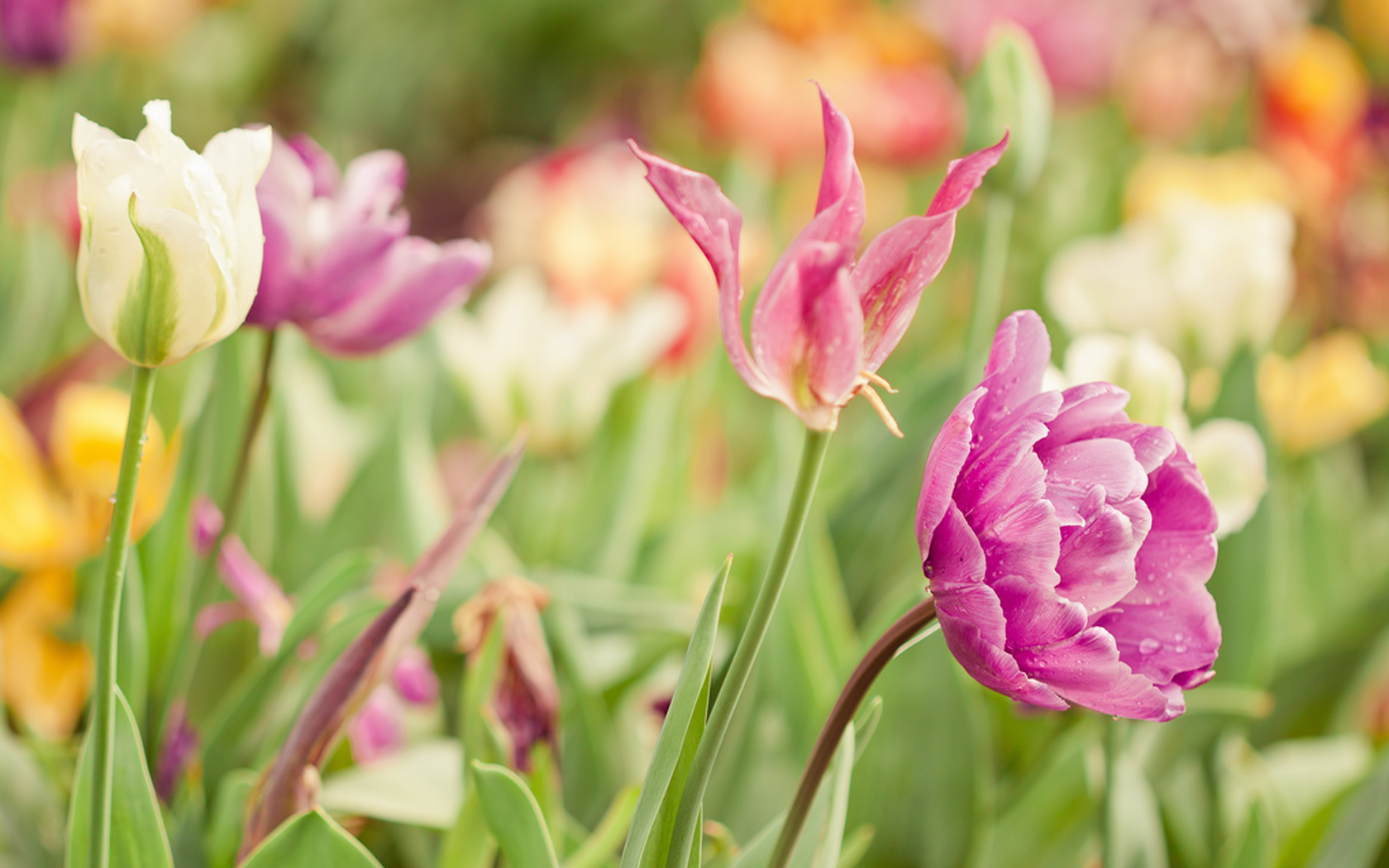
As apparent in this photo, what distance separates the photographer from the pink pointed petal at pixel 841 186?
266 millimetres

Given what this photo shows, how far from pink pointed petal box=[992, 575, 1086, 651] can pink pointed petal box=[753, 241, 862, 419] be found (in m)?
0.06

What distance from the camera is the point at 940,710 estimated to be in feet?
1.65

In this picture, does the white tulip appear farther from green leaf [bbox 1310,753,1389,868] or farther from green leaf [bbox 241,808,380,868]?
green leaf [bbox 1310,753,1389,868]

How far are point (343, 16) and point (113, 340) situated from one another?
7.03 feet

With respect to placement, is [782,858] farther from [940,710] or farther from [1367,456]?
[1367,456]

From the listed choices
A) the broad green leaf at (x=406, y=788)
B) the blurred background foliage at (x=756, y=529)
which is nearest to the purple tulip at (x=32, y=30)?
the blurred background foliage at (x=756, y=529)

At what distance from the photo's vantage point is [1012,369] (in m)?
0.28

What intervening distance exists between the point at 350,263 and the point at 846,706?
0.74ft

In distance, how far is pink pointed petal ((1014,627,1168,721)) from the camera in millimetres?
258

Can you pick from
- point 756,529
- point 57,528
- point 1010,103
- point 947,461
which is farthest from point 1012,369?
point 57,528

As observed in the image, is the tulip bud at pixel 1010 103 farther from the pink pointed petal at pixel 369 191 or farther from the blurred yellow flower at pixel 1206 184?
the blurred yellow flower at pixel 1206 184

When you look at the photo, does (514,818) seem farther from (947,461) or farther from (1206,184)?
(1206,184)

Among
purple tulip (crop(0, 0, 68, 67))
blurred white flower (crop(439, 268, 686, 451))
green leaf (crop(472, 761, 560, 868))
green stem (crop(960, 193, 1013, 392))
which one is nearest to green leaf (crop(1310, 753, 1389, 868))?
green stem (crop(960, 193, 1013, 392))

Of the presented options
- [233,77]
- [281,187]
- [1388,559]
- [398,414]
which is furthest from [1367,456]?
[233,77]
